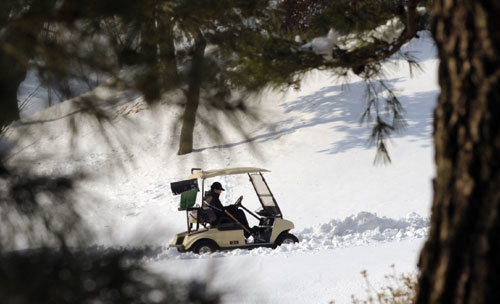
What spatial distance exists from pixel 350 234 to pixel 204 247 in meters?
2.21

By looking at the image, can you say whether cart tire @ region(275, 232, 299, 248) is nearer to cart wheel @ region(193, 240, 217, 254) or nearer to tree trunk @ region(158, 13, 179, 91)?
cart wheel @ region(193, 240, 217, 254)

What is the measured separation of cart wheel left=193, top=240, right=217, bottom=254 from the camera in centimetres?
838

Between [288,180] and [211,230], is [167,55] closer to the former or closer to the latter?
[211,230]

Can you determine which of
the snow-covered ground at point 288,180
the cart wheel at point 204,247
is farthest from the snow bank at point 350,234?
the cart wheel at point 204,247

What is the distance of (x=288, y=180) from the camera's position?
13945 mm

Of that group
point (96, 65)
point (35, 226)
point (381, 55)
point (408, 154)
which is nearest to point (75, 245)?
point (35, 226)

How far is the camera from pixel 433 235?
2.27 metres

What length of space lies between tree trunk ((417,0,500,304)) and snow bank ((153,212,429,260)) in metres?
5.33

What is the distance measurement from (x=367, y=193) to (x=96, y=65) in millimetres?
11244

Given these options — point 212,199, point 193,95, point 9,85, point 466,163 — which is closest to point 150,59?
point 193,95

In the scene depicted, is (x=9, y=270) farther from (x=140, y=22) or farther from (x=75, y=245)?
(x=140, y=22)

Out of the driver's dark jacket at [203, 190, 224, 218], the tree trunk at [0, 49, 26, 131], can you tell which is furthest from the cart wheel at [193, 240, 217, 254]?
the tree trunk at [0, 49, 26, 131]

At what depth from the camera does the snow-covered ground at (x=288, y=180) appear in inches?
78.1

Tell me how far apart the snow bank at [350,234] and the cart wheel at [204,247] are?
0.20m
